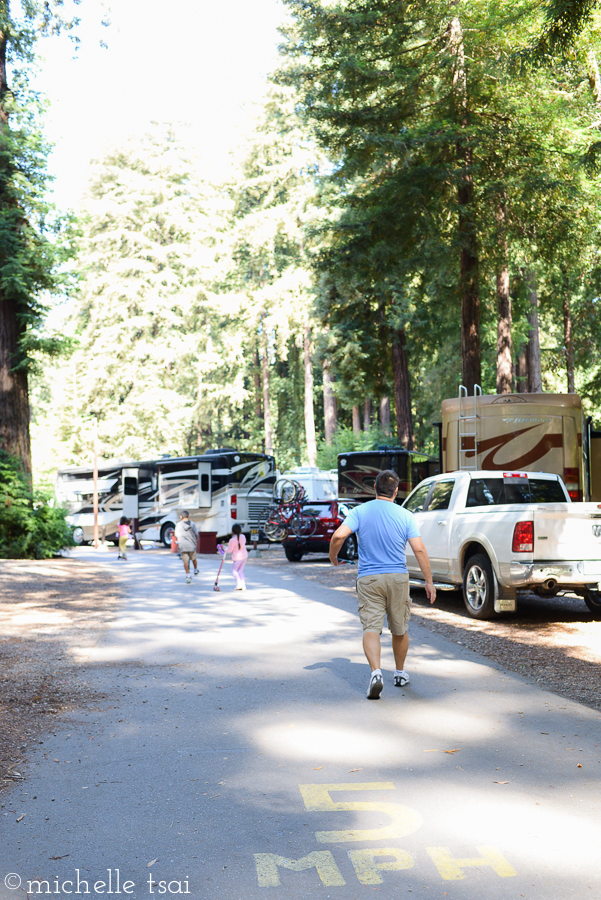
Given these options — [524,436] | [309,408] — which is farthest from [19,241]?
[309,408]

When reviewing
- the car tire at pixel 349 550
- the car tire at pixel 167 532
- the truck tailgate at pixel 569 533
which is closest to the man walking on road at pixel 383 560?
the truck tailgate at pixel 569 533

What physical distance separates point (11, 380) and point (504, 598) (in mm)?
18033

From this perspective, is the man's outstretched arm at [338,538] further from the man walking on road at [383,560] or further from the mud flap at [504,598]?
the mud flap at [504,598]

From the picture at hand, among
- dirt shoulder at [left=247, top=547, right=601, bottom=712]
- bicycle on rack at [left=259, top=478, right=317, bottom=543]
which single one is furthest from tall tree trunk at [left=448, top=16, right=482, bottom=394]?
dirt shoulder at [left=247, top=547, right=601, bottom=712]

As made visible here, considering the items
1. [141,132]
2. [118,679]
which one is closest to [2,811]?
[118,679]

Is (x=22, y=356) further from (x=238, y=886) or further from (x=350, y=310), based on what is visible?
(x=238, y=886)

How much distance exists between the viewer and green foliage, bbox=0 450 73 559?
24297 mm

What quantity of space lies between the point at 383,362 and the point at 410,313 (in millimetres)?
2774

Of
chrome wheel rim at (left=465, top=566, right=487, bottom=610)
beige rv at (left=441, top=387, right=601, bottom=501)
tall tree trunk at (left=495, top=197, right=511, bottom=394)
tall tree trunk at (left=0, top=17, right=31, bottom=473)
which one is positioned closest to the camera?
chrome wheel rim at (left=465, top=566, right=487, bottom=610)

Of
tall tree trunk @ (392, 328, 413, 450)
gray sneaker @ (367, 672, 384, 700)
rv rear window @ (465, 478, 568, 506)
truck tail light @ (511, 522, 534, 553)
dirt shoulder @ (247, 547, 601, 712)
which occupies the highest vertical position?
tall tree trunk @ (392, 328, 413, 450)

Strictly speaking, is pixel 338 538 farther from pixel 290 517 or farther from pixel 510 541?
pixel 290 517

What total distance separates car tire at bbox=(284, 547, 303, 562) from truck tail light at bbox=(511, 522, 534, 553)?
1442cm

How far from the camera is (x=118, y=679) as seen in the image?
861cm

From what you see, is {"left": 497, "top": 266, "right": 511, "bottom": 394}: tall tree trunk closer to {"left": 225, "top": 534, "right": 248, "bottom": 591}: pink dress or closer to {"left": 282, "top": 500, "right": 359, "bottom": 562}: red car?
{"left": 282, "top": 500, "right": 359, "bottom": 562}: red car
